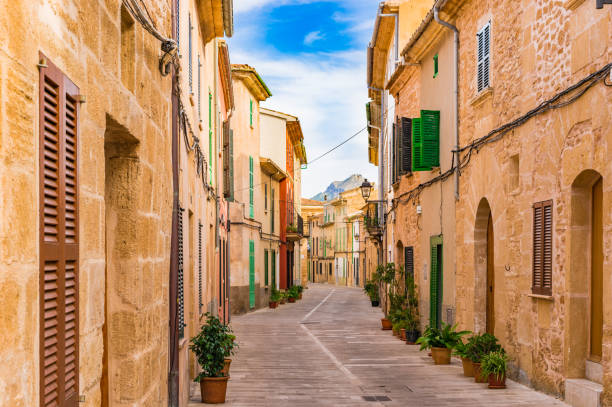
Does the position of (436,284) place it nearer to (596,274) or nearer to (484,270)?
(484,270)

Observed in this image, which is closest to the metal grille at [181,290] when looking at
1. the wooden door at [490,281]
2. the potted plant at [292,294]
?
the wooden door at [490,281]

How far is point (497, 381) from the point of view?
1005 centimetres

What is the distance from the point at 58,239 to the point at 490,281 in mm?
10333

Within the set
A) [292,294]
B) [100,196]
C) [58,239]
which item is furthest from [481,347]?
[292,294]

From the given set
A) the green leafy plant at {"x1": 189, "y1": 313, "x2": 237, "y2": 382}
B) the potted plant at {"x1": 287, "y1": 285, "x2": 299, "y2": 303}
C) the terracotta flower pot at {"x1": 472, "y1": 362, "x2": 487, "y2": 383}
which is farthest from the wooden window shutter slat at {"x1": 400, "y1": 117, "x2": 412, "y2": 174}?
the potted plant at {"x1": 287, "y1": 285, "x2": 299, "y2": 303}

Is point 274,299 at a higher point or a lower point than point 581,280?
lower

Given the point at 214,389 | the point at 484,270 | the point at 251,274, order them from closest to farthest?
the point at 214,389, the point at 484,270, the point at 251,274

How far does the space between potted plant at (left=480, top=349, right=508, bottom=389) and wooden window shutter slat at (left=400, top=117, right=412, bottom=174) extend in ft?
23.6

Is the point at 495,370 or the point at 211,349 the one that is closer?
the point at 211,349

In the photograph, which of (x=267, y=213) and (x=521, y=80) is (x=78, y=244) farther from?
(x=267, y=213)

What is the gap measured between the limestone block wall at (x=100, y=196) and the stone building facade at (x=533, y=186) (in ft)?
15.8

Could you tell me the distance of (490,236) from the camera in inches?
488

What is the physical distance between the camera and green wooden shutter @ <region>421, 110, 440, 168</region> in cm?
1538

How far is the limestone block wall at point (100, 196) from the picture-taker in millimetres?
2389
